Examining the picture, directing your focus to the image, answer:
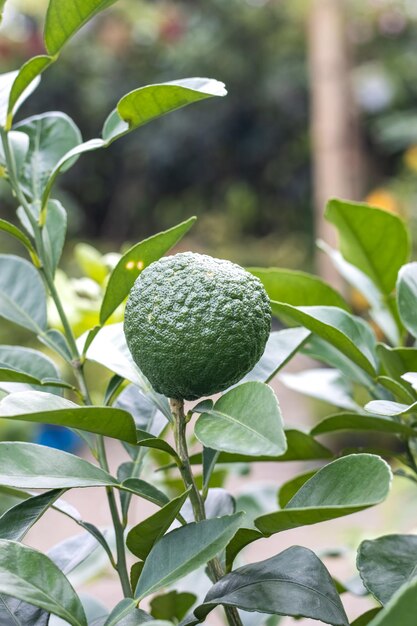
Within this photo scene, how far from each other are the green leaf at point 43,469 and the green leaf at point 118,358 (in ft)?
0.23

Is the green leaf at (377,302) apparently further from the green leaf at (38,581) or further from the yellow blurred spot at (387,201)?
the yellow blurred spot at (387,201)

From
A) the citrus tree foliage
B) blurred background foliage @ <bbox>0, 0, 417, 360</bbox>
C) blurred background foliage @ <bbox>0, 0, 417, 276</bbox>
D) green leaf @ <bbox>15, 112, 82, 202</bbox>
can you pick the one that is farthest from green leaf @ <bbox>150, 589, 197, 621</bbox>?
blurred background foliage @ <bbox>0, 0, 417, 276</bbox>

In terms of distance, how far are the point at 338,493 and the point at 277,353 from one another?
15 centimetres

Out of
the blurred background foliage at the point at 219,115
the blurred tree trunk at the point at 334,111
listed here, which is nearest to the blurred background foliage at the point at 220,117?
the blurred background foliage at the point at 219,115

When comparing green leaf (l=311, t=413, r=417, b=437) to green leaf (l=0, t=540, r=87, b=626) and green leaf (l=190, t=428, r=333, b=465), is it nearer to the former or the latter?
green leaf (l=190, t=428, r=333, b=465)

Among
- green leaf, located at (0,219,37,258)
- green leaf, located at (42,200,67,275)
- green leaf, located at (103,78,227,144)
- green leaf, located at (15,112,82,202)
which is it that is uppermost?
green leaf, located at (103,78,227,144)

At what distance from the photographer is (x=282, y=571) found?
1.44 feet

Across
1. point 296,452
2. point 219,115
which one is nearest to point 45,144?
point 296,452

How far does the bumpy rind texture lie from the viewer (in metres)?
0.41

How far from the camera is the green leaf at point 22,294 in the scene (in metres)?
0.58

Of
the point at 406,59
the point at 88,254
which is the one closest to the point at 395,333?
the point at 88,254

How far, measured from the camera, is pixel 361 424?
0.56 m

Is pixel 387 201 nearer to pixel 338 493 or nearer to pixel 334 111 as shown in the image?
pixel 334 111

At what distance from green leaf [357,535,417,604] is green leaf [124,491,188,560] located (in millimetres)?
113
